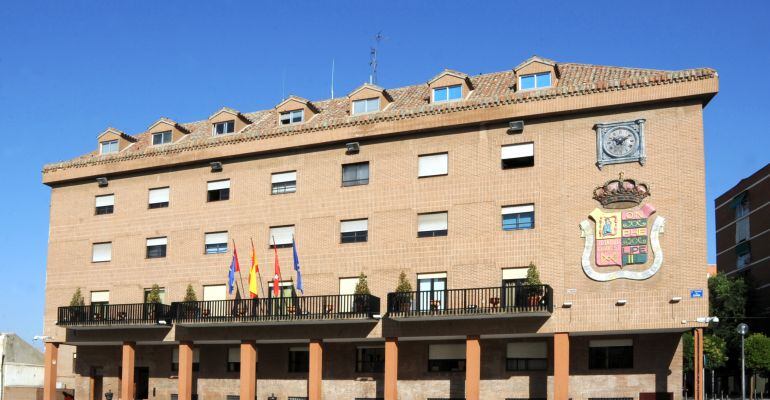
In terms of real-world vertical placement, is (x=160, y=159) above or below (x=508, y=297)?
above

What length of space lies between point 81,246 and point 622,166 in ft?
91.1

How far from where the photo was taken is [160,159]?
4806 cm

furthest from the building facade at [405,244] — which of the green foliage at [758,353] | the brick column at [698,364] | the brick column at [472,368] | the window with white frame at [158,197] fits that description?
the green foliage at [758,353]

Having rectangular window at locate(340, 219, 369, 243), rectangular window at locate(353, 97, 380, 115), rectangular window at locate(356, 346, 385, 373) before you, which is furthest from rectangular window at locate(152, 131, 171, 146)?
rectangular window at locate(356, 346, 385, 373)

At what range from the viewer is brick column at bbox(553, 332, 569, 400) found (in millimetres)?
36688

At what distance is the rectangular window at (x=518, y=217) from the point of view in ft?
128

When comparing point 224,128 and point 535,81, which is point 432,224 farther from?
point 224,128

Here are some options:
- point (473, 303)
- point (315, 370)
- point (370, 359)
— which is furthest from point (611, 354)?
point (315, 370)

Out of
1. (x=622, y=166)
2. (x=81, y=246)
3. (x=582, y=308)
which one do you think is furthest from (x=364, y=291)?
(x=81, y=246)

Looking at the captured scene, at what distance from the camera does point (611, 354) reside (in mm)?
38781

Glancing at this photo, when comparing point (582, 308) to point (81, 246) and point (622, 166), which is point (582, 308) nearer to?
point (622, 166)

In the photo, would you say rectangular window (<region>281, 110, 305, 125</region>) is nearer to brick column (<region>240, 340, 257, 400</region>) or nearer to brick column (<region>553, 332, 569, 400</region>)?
brick column (<region>240, 340, 257, 400</region>)

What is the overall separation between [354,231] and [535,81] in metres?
10.0

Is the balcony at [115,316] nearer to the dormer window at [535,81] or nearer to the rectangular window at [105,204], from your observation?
the rectangular window at [105,204]
